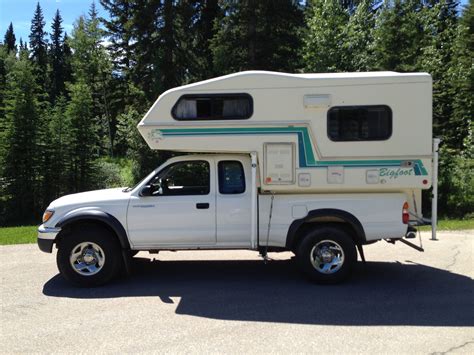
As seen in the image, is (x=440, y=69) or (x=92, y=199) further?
(x=440, y=69)

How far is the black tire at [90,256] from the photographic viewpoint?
6.79 meters

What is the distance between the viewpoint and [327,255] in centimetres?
674

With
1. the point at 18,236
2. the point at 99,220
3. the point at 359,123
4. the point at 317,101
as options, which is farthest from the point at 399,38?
the point at 99,220

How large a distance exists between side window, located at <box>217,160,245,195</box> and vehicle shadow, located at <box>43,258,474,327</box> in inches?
57.6

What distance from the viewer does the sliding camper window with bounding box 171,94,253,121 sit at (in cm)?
666

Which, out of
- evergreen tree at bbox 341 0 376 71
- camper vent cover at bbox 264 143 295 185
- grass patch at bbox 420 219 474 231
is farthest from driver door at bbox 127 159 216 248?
evergreen tree at bbox 341 0 376 71

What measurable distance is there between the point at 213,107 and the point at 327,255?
9.11 ft

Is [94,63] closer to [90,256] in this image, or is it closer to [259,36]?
[259,36]

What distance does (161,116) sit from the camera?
6.74 meters

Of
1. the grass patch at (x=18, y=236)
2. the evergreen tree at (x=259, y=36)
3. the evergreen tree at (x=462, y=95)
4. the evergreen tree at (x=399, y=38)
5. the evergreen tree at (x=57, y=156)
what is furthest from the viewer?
the evergreen tree at (x=462, y=95)

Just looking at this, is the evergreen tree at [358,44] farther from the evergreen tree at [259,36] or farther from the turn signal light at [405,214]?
the turn signal light at [405,214]

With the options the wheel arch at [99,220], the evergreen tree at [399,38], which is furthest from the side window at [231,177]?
the evergreen tree at [399,38]

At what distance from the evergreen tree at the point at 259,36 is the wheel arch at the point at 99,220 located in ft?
42.1

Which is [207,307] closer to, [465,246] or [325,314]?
[325,314]
